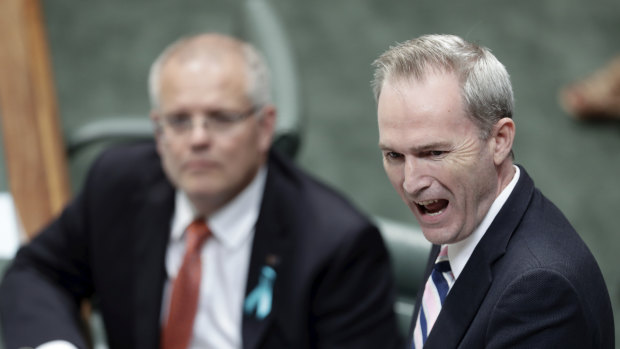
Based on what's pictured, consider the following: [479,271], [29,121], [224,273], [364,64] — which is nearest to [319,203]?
[224,273]

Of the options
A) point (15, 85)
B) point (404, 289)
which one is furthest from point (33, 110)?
point (404, 289)

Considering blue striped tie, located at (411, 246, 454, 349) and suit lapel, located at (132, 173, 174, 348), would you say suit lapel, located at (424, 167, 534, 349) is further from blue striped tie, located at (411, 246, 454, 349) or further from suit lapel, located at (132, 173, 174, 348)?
suit lapel, located at (132, 173, 174, 348)

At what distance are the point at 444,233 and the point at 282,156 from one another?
976 mm

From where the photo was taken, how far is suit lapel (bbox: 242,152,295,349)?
1487 millimetres

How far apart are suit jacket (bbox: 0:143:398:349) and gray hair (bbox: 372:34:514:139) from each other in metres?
0.85

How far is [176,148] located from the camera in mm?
1479

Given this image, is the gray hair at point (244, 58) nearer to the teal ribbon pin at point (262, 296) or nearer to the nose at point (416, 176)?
the teal ribbon pin at point (262, 296)

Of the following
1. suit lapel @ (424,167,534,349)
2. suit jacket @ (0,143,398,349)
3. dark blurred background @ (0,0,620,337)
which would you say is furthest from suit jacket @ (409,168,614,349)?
dark blurred background @ (0,0,620,337)

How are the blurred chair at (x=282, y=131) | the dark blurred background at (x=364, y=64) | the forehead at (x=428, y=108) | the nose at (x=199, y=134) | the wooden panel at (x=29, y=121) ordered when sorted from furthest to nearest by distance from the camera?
the dark blurred background at (x=364, y=64), the wooden panel at (x=29, y=121), the blurred chair at (x=282, y=131), the nose at (x=199, y=134), the forehead at (x=428, y=108)

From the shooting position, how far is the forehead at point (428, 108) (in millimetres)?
640

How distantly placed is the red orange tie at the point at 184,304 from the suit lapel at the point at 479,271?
875 mm

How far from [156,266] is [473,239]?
0.94 metres

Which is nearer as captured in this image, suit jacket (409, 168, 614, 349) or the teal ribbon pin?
suit jacket (409, 168, 614, 349)

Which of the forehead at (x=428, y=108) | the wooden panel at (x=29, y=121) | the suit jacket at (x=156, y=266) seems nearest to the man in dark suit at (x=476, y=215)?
the forehead at (x=428, y=108)
